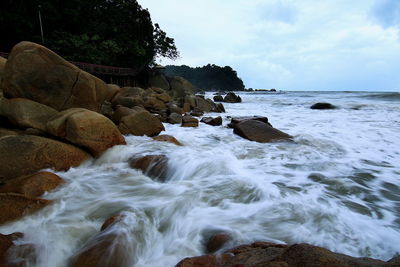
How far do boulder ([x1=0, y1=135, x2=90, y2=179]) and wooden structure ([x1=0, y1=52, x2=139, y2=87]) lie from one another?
603 inches

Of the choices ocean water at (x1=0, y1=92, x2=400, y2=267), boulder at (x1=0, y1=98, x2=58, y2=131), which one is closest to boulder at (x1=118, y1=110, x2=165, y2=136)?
ocean water at (x1=0, y1=92, x2=400, y2=267)

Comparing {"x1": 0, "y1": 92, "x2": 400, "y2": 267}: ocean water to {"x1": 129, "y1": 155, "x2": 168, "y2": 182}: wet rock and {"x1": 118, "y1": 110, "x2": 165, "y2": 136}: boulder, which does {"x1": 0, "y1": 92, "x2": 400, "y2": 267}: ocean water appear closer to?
{"x1": 129, "y1": 155, "x2": 168, "y2": 182}: wet rock

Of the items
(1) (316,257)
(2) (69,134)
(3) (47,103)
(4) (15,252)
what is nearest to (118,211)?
(4) (15,252)

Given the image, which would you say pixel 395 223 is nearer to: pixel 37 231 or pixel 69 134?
pixel 37 231

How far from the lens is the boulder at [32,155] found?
10.4ft

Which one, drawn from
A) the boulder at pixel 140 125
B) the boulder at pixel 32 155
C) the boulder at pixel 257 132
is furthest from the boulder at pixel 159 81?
the boulder at pixel 32 155

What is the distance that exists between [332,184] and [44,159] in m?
4.28

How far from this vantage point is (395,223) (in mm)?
2697

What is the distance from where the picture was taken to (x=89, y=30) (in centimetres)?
2483

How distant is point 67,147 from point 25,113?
1.32m

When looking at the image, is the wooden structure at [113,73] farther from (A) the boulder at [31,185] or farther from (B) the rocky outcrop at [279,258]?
(B) the rocky outcrop at [279,258]

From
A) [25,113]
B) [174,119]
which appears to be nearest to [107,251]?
[25,113]

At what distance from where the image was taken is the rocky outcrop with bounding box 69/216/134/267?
186 centimetres

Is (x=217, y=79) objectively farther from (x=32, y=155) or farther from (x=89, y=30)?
(x=32, y=155)
